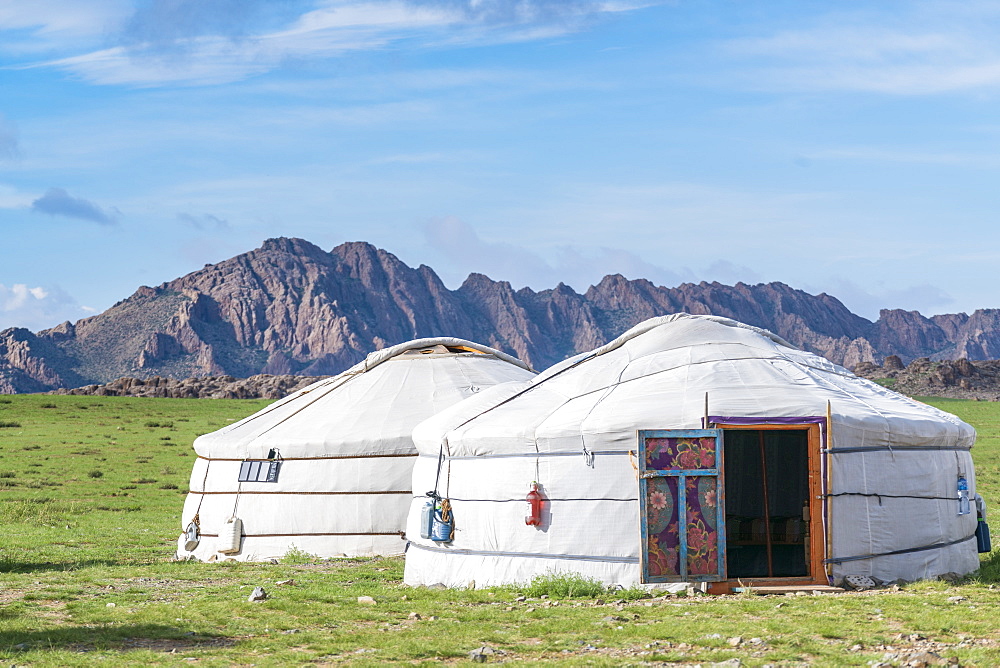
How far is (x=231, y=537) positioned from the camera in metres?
13.6

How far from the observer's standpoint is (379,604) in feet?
30.5

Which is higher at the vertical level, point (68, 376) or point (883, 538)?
point (68, 376)

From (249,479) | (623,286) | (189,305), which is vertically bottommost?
(249,479)

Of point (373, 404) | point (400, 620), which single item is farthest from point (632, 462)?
point (373, 404)

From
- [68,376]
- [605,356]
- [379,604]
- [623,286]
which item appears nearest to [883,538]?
[605,356]

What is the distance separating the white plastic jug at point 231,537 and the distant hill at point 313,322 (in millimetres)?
95176

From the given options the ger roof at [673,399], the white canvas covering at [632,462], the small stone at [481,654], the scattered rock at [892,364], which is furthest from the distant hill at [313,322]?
the small stone at [481,654]

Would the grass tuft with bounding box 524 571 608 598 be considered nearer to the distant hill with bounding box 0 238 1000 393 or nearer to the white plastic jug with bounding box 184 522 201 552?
the white plastic jug with bounding box 184 522 201 552

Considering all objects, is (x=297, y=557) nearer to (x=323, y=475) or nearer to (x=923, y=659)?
(x=323, y=475)

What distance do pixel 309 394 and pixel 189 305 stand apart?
120 meters

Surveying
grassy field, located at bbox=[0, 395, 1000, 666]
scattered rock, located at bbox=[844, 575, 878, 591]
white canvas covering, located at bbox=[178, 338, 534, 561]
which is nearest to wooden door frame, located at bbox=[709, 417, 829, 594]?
scattered rock, located at bbox=[844, 575, 878, 591]

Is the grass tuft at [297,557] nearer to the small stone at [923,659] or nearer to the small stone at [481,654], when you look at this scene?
the small stone at [481,654]

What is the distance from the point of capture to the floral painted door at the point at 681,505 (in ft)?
30.9

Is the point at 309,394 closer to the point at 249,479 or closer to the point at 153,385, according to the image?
the point at 249,479
